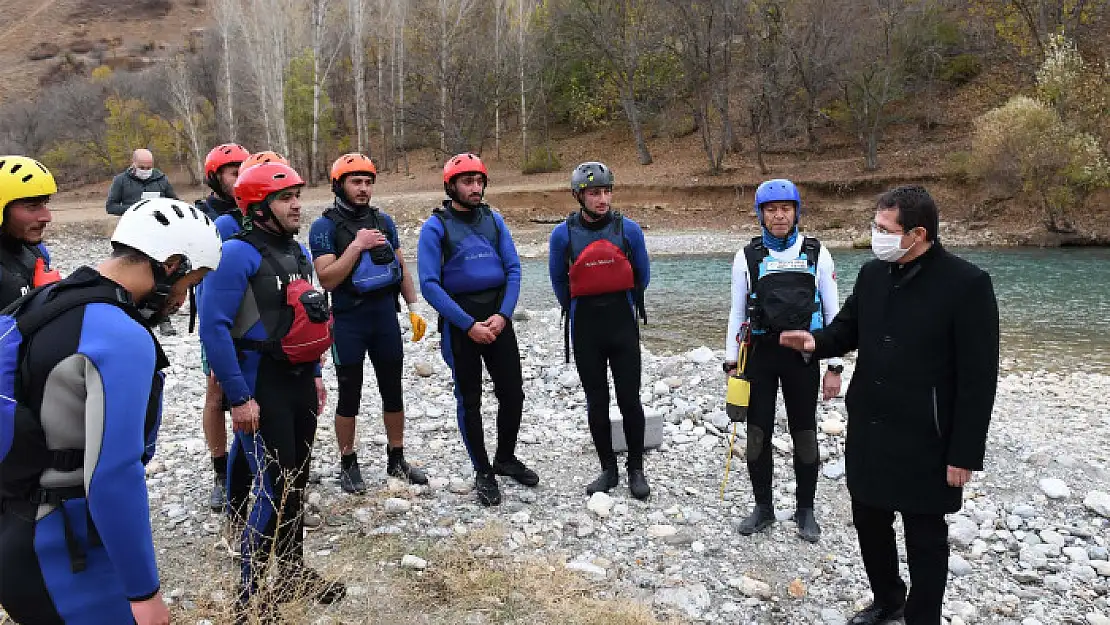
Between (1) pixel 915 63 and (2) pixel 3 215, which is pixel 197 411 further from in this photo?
(1) pixel 915 63

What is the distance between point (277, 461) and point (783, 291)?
3049 mm

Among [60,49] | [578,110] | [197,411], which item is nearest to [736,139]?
[578,110]

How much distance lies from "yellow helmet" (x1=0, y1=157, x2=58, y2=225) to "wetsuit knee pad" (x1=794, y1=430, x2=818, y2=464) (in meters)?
4.52

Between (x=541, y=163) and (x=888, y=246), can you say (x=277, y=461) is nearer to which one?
(x=888, y=246)

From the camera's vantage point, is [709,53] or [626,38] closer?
[709,53]

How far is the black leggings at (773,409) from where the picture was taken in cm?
459

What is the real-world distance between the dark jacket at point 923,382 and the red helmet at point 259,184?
3028 mm

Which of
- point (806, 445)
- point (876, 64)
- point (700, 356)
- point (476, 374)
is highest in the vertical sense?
point (876, 64)

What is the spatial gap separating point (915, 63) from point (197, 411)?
38.1m

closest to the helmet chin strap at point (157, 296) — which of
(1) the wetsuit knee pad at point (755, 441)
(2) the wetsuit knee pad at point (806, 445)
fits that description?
(1) the wetsuit knee pad at point (755, 441)

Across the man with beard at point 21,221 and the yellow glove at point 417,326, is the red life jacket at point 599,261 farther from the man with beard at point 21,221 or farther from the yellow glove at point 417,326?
the man with beard at point 21,221

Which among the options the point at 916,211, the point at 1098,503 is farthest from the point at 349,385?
the point at 1098,503

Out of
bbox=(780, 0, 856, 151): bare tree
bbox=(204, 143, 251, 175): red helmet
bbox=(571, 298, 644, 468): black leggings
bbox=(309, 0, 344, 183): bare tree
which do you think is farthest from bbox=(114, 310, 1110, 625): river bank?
bbox=(309, 0, 344, 183): bare tree

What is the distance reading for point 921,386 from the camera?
333 centimetres
